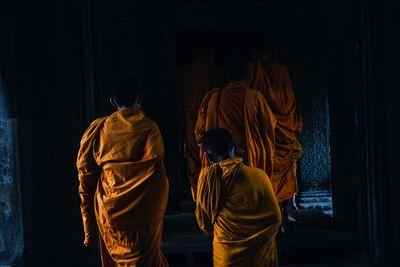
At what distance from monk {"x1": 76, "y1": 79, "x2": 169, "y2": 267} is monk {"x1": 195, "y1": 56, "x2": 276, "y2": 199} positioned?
4.56 feet

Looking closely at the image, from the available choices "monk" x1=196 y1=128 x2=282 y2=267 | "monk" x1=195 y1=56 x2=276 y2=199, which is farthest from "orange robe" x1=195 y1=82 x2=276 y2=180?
"monk" x1=196 y1=128 x2=282 y2=267

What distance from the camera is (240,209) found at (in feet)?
13.9

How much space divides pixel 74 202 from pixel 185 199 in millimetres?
3044

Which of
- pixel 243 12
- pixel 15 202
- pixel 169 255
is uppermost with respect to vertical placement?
pixel 243 12

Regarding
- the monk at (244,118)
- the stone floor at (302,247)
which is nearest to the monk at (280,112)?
the stone floor at (302,247)

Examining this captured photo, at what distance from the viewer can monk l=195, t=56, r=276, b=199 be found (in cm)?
568

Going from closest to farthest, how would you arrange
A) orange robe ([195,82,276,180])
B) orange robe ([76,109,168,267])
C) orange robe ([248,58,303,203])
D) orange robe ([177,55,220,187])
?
orange robe ([76,109,168,267]), orange robe ([195,82,276,180]), orange robe ([248,58,303,203]), orange robe ([177,55,220,187])

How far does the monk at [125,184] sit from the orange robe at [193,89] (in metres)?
3.12

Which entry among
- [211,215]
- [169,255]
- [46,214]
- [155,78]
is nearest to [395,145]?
[211,215]

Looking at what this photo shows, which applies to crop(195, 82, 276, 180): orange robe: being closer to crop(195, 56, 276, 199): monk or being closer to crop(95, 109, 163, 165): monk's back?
crop(195, 56, 276, 199): monk

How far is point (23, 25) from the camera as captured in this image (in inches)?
199

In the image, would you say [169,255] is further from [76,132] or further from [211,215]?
[211,215]

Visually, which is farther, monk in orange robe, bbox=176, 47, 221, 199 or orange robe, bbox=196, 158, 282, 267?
A: monk in orange robe, bbox=176, 47, 221, 199

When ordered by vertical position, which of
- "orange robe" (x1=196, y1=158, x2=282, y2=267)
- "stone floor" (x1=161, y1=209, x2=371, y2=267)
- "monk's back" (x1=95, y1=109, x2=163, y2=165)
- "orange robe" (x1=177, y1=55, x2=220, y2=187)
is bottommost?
"stone floor" (x1=161, y1=209, x2=371, y2=267)
